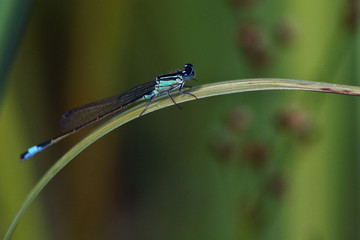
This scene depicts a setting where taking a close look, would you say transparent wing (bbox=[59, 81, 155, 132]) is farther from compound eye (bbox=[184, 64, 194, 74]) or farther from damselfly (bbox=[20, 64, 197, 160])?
compound eye (bbox=[184, 64, 194, 74])

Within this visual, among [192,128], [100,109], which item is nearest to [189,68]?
[192,128]

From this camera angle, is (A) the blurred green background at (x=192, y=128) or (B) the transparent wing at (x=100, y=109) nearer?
(A) the blurred green background at (x=192, y=128)

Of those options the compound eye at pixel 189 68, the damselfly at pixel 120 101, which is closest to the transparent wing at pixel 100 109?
the damselfly at pixel 120 101

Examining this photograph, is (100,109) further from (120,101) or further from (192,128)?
(192,128)

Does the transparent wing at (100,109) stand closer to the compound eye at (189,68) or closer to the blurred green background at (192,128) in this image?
the blurred green background at (192,128)

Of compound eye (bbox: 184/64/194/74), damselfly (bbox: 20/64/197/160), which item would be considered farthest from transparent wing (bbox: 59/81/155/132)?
compound eye (bbox: 184/64/194/74)

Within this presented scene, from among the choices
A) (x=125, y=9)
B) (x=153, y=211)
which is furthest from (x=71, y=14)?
(x=153, y=211)
